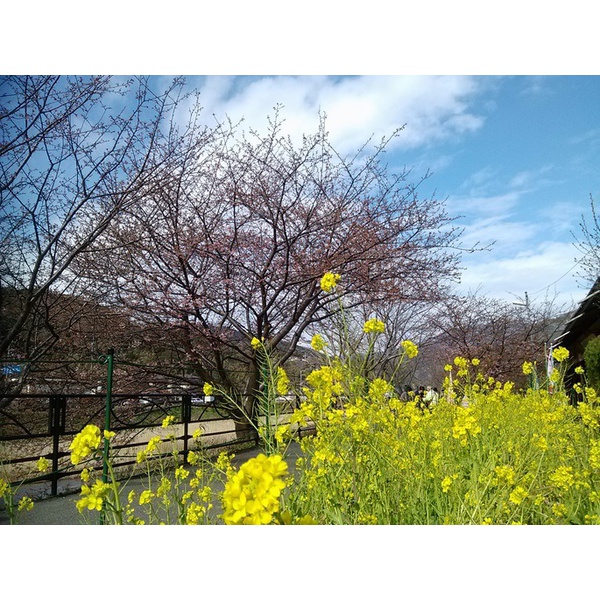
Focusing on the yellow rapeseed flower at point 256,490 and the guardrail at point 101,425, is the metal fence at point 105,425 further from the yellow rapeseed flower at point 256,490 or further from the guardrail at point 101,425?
the yellow rapeseed flower at point 256,490

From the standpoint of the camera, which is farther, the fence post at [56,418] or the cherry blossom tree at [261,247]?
the cherry blossom tree at [261,247]

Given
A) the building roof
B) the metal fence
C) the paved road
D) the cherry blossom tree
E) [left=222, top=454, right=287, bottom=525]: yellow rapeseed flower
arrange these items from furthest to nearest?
1. the building roof
2. the cherry blossom tree
3. the metal fence
4. the paved road
5. [left=222, top=454, right=287, bottom=525]: yellow rapeseed flower

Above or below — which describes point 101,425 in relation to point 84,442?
below

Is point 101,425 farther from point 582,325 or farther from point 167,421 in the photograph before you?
point 582,325

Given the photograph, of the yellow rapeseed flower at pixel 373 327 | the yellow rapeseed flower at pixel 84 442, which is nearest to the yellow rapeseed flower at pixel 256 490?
the yellow rapeseed flower at pixel 84 442

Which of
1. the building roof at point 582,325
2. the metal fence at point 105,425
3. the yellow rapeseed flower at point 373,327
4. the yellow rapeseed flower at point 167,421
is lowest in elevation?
the metal fence at point 105,425

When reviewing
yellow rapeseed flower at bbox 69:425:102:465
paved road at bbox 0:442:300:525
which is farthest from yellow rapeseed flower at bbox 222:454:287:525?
paved road at bbox 0:442:300:525

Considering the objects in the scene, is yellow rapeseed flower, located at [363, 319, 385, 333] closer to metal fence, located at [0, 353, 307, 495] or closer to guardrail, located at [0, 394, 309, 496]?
metal fence, located at [0, 353, 307, 495]

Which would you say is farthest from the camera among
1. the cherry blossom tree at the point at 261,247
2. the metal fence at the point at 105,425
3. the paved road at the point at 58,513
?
the cherry blossom tree at the point at 261,247

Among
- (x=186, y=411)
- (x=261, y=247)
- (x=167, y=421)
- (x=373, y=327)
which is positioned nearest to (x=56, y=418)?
(x=186, y=411)

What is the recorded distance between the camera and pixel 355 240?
3.43m

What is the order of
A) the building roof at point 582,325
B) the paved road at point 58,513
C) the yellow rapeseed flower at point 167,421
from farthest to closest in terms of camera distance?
the building roof at point 582,325 < the paved road at point 58,513 < the yellow rapeseed flower at point 167,421
